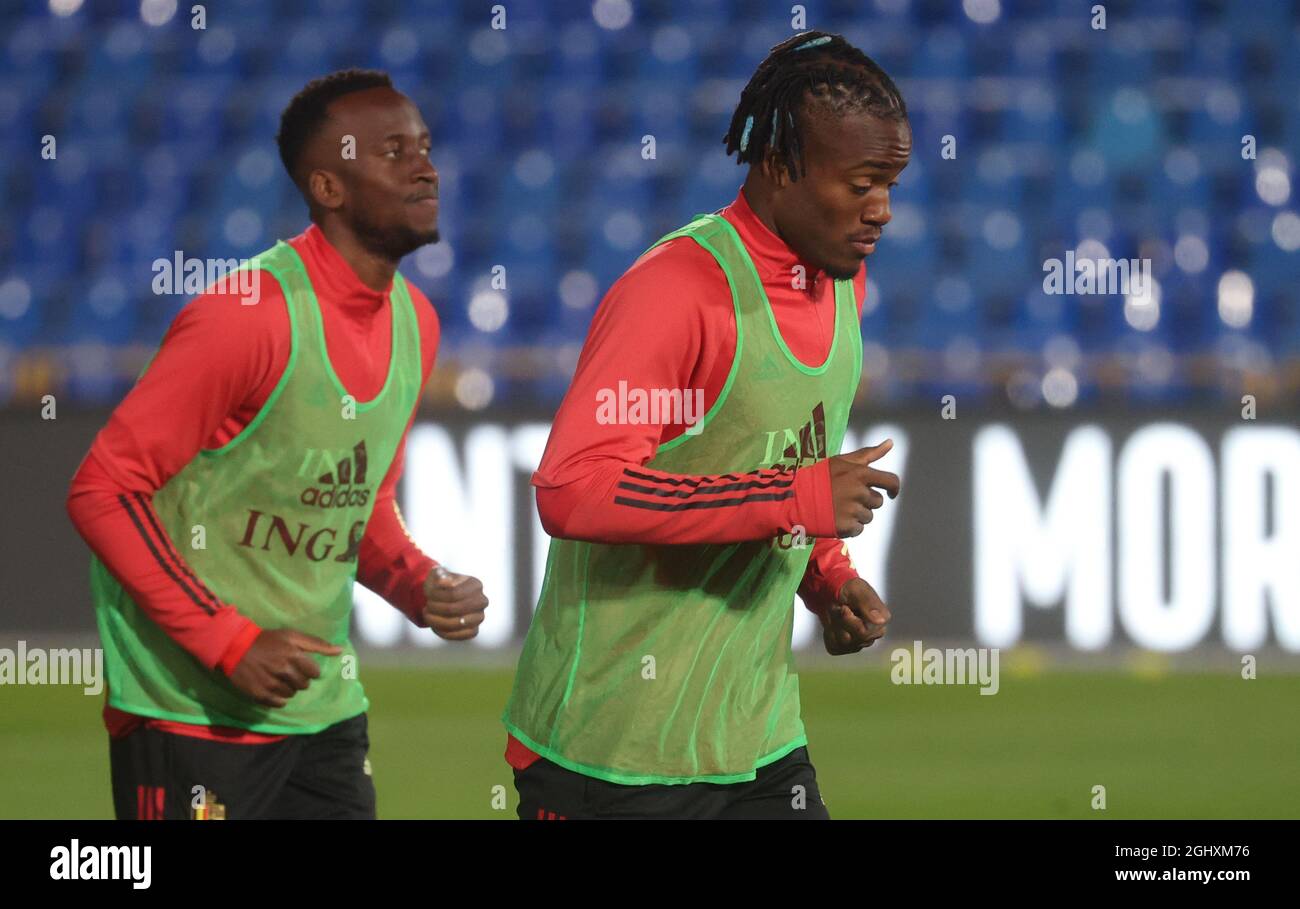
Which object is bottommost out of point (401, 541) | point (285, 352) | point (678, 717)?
point (678, 717)

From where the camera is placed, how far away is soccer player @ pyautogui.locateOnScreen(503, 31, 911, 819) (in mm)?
2623

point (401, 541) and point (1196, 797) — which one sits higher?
point (401, 541)

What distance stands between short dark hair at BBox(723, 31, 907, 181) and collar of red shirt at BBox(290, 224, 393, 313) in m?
0.85

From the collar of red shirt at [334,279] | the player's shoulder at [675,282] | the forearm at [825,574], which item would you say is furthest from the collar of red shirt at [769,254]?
the collar of red shirt at [334,279]

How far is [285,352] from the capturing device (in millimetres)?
3215

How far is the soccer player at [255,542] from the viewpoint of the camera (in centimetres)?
303

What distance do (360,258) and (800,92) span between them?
104cm

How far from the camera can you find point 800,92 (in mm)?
2820

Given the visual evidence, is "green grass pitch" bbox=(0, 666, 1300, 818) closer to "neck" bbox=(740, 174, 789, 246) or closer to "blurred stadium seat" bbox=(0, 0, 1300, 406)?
"blurred stadium seat" bbox=(0, 0, 1300, 406)

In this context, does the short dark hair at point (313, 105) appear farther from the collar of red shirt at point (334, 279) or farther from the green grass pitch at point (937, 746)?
the green grass pitch at point (937, 746)

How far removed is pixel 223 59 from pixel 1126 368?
5.24 meters

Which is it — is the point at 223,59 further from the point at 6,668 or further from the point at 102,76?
the point at 6,668

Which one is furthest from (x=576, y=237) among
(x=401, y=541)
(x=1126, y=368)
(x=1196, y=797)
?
(x=401, y=541)
